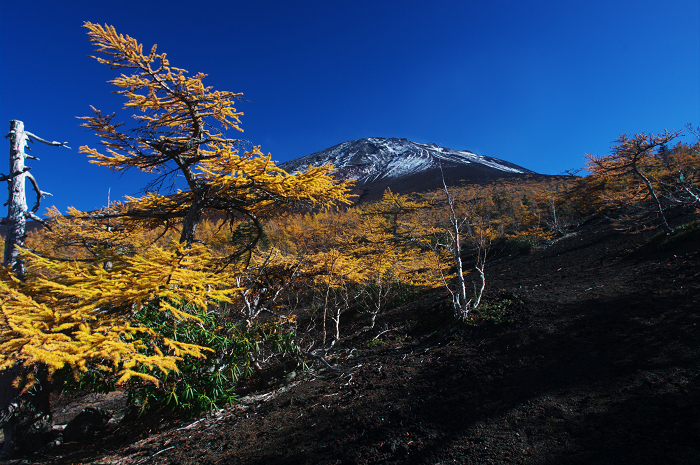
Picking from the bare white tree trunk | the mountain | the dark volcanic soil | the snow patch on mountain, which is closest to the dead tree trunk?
the bare white tree trunk

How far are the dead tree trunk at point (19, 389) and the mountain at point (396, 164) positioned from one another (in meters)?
69.1

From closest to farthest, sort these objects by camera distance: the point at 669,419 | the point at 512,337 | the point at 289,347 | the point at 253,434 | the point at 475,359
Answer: the point at 669,419 < the point at 253,434 < the point at 475,359 < the point at 512,337 < the point at 289,347

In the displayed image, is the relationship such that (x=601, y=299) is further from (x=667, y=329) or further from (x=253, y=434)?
(x=253, y=434)

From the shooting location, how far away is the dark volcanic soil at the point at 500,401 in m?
2.30

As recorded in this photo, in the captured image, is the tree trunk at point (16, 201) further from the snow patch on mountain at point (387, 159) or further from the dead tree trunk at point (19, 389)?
the snow patch on mountain at point (387, 159)

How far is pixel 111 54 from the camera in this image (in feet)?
12.4

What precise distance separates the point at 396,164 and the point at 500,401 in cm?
11122

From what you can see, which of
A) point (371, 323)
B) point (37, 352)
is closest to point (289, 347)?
point (37, 352)

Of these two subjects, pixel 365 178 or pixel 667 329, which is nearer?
pixel 667 329

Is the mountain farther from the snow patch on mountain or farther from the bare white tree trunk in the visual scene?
the bare white tree trunk

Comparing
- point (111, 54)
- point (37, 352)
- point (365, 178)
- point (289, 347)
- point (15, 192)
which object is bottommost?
point (289, 347)

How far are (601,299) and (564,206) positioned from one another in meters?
23.3

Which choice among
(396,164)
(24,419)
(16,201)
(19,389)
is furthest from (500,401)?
(396,164)

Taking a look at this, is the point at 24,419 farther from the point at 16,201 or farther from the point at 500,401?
the point at 500,401
